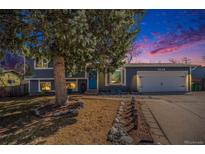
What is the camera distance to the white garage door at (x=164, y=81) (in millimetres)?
10037

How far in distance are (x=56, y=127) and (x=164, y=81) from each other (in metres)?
6.65

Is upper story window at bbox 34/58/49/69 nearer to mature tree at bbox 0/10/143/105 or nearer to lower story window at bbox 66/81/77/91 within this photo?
mature tree at bbox 0/10/143/105

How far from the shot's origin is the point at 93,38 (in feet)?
16.5

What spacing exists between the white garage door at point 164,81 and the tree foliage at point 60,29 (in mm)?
4454

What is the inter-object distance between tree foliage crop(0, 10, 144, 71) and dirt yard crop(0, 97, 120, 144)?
1.74m

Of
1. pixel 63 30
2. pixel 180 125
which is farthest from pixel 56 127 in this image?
pixel 180 125

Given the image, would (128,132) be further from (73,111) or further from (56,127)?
(73,111)

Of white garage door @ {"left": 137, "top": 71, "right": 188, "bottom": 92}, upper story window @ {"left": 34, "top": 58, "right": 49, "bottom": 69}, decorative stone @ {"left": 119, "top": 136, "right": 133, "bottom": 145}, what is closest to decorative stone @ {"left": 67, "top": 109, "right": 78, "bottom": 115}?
upper story window @ {"left": 34, "top": 58, "right": 49, "bottom": 69}

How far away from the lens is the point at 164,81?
10.3 meters

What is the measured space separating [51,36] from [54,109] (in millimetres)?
2846

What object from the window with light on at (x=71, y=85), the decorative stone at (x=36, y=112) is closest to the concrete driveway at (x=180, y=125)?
the decorative stone at (x=36, y=112)

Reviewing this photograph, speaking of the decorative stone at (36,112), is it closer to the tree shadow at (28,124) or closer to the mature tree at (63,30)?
the tree shadow at (28,124)
